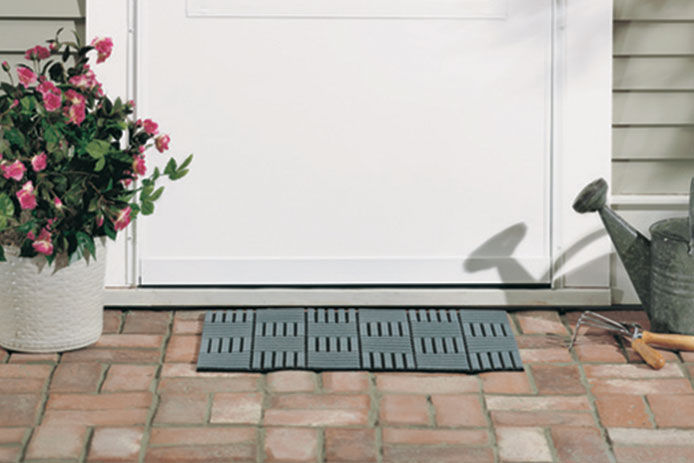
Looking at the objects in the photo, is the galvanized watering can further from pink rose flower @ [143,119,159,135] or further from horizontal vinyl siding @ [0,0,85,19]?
horizontal vinyl siding @ [0,0,85,19]

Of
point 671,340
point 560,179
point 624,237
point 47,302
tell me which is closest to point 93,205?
point 47,302

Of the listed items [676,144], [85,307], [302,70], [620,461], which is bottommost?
[620,461]

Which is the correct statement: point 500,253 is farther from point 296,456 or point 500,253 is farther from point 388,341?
point 296,456

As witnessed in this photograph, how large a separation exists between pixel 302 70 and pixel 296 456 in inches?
54.0

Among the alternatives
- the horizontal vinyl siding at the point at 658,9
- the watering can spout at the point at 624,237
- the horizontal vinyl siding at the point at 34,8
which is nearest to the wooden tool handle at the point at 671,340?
the watering can spout at the point at 624,237

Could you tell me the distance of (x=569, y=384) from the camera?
2.71 meters

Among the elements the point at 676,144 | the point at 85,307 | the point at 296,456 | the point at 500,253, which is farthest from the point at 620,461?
the point at 85,307

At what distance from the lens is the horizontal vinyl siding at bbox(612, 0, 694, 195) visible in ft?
10.3

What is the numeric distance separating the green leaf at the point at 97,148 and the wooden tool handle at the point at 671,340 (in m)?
1.70

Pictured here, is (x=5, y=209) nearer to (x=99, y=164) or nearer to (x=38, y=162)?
(x=38, y=162)

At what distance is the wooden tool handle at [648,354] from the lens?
111 inches

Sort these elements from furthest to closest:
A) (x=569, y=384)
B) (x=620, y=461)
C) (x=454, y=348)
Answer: (x=454, y=348) < (x=569, y=384) < (x=620, y=461)

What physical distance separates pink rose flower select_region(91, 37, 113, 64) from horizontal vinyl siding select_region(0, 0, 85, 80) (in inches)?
13.1

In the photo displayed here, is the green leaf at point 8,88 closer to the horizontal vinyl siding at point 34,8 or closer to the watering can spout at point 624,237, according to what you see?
the horizontal vinyl siding at point 34,8
